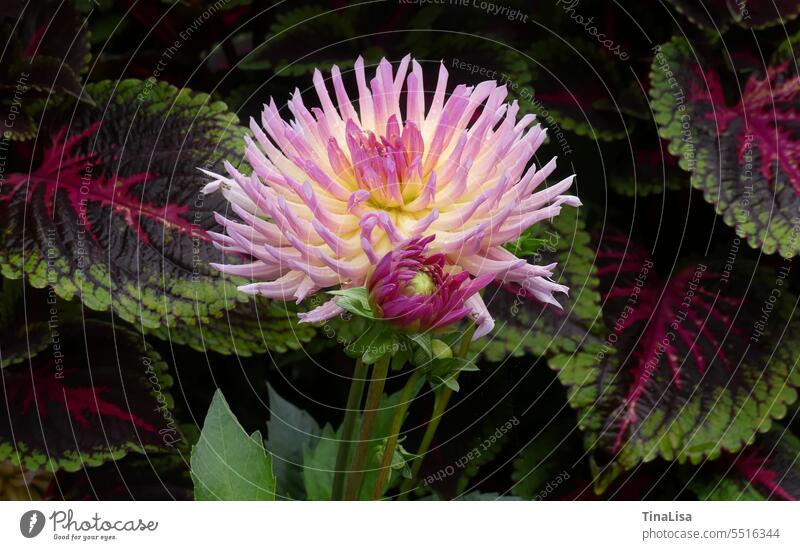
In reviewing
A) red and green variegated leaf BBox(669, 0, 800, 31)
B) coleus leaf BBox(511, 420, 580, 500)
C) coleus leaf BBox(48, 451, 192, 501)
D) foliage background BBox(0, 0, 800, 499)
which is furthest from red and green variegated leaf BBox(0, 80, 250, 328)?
red and green variegated leaf BBox(669, 0, 800, 31)

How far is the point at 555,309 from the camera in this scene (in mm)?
519

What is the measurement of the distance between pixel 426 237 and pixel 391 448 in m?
0.11

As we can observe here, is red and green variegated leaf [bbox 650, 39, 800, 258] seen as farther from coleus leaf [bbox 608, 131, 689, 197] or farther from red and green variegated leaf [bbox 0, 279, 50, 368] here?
red and green variegated leaf [bbox 0, 279, 50, 368]

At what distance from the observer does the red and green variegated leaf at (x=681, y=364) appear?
1.63ft

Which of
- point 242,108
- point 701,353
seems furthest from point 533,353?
point 242,108

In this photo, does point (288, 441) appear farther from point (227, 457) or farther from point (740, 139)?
point (740, 139)

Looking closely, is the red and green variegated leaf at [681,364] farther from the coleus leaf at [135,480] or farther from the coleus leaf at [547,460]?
the coleus leaf at [135,480]

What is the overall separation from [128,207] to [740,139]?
1.24ft

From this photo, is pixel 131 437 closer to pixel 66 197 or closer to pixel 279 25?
pixel 66 197

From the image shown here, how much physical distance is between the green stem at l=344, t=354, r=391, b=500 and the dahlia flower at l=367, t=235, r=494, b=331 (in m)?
0.03

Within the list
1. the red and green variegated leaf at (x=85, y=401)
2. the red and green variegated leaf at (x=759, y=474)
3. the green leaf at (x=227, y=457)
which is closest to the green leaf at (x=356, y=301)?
the green leaf at (x=227, y=457)

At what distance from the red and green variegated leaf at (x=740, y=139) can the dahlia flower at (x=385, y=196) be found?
210 millimetres

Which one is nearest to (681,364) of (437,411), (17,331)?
(437,411)

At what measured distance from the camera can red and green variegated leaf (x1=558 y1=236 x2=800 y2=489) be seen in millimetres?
498
